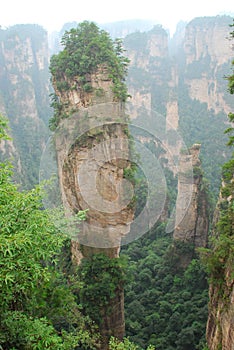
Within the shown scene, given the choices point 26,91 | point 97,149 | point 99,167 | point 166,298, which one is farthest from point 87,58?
point 26,91

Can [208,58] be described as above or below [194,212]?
above

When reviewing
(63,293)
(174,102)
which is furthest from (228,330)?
(174,102)

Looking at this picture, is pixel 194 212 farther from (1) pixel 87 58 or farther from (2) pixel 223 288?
(2) pixel 223 288

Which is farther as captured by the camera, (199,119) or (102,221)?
(199,119)

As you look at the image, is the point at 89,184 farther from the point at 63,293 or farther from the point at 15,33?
→ the point at 15,33

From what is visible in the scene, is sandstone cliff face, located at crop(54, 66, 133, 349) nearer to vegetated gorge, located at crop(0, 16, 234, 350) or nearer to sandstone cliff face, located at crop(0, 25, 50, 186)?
vegetated gorge, located at crop(0, 16, 234, 350)

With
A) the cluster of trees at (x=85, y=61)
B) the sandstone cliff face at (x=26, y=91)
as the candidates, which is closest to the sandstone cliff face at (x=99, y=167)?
the cluster of trees at (x=85, y=61)

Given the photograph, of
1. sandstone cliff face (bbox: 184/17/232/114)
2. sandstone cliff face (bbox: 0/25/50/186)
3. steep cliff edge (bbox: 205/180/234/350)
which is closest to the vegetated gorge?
steep cliff edge (bbox: 205/180/234/350)
